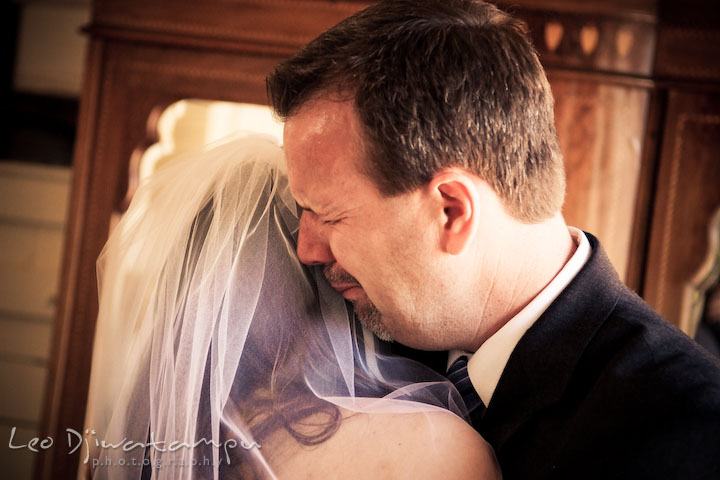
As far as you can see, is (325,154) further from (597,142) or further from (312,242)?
(597,142)

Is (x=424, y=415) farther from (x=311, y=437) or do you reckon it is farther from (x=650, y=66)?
(x=650, y=66)

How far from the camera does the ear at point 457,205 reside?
35.1 inches

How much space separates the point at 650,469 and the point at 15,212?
3467mm

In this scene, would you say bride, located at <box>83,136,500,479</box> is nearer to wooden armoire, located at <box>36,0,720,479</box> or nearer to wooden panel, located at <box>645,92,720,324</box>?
wooden armoire, located at <box>36,0,720,479</box>

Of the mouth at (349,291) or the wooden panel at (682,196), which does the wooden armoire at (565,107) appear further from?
the mouth at (349,291)

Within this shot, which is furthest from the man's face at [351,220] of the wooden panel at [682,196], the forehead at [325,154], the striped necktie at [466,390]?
the wooden panel at [682,196]

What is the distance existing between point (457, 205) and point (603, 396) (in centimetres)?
31

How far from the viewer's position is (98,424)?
2.99 ft

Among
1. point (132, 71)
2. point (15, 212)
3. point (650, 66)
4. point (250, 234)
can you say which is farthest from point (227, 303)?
point (15, 212)

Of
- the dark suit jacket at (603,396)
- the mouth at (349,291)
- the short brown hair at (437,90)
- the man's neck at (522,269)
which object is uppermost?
the short brown hair at (437,90)

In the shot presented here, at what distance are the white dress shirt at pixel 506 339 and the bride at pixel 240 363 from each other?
5 cm

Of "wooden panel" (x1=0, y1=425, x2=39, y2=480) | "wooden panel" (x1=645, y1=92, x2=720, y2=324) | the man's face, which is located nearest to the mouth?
the man's face

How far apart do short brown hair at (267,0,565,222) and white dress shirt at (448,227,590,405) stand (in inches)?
3.7

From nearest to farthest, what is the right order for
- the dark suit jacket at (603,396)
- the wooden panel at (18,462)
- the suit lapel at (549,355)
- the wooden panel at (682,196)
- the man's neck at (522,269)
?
the dark suit jacket at (603,396) → the suit lapel at (549,355) → the man's neck at (522,269) → the wooden panel at (682,196) → the wooden panel at (18,462)
